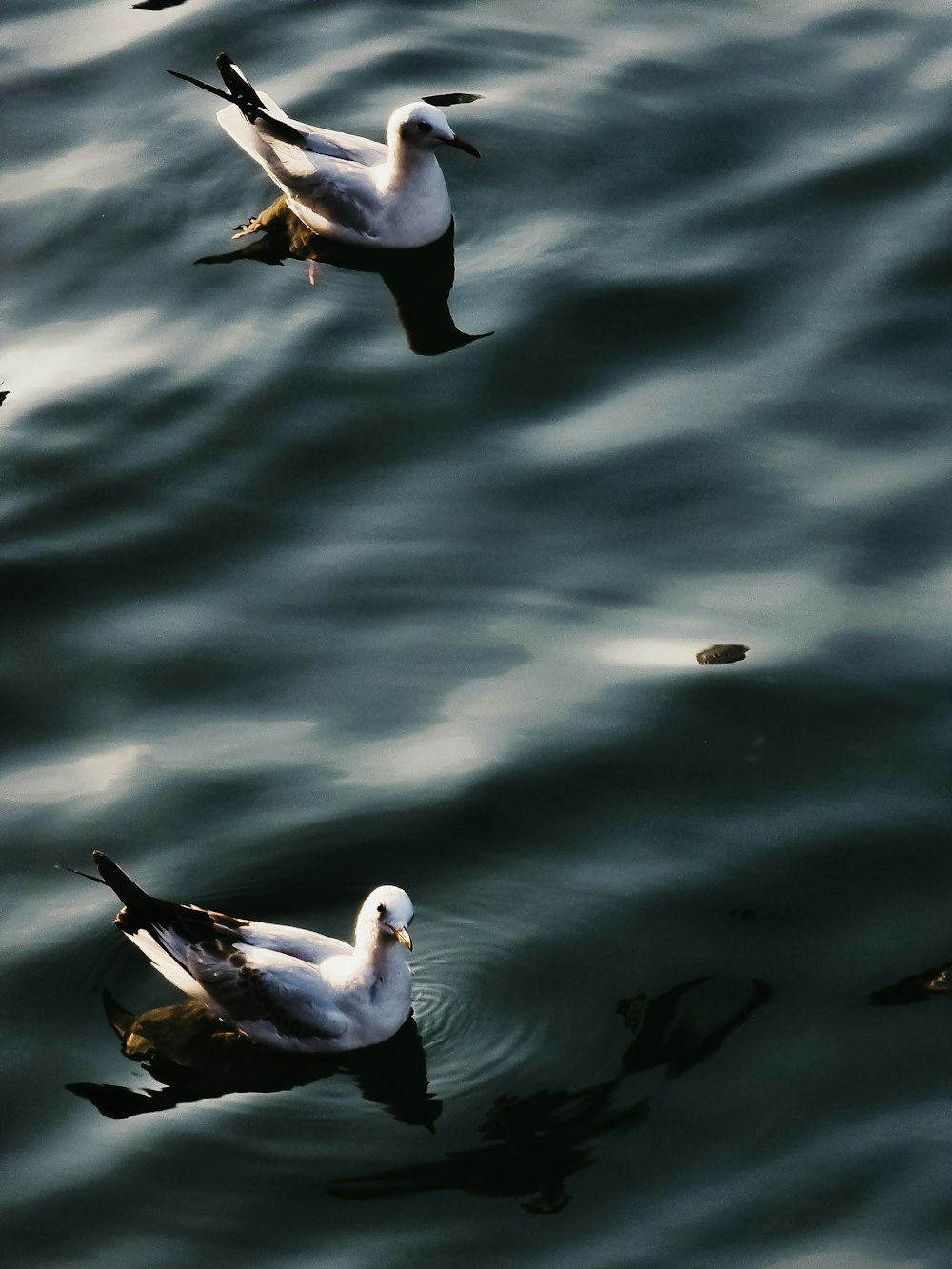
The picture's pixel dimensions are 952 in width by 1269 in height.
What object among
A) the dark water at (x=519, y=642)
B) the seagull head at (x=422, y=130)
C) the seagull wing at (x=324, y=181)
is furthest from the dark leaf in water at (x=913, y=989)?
the seagull wing at (x=324, y=181)

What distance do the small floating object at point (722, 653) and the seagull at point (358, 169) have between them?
418 centimetres

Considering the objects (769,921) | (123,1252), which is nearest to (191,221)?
(769,921)

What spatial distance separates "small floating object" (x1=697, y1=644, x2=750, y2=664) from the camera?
32.2ft

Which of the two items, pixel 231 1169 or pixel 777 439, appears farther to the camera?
pixel 777 439

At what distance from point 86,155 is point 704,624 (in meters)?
6.33

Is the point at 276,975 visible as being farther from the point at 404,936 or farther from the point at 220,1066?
the point at 404,936

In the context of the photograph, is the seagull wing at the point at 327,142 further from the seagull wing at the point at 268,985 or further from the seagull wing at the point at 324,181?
the seagull wing at the point at 268,985

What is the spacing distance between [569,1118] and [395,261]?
22.0ft

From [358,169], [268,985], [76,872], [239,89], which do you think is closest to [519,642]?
[76,872]

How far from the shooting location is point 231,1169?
303 inches

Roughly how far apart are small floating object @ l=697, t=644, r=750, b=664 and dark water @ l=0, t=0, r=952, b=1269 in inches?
2.3

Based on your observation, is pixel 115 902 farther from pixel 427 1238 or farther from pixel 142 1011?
pixel 427 1238

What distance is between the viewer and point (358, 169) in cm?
1324

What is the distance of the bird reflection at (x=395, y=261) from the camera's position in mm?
12359
